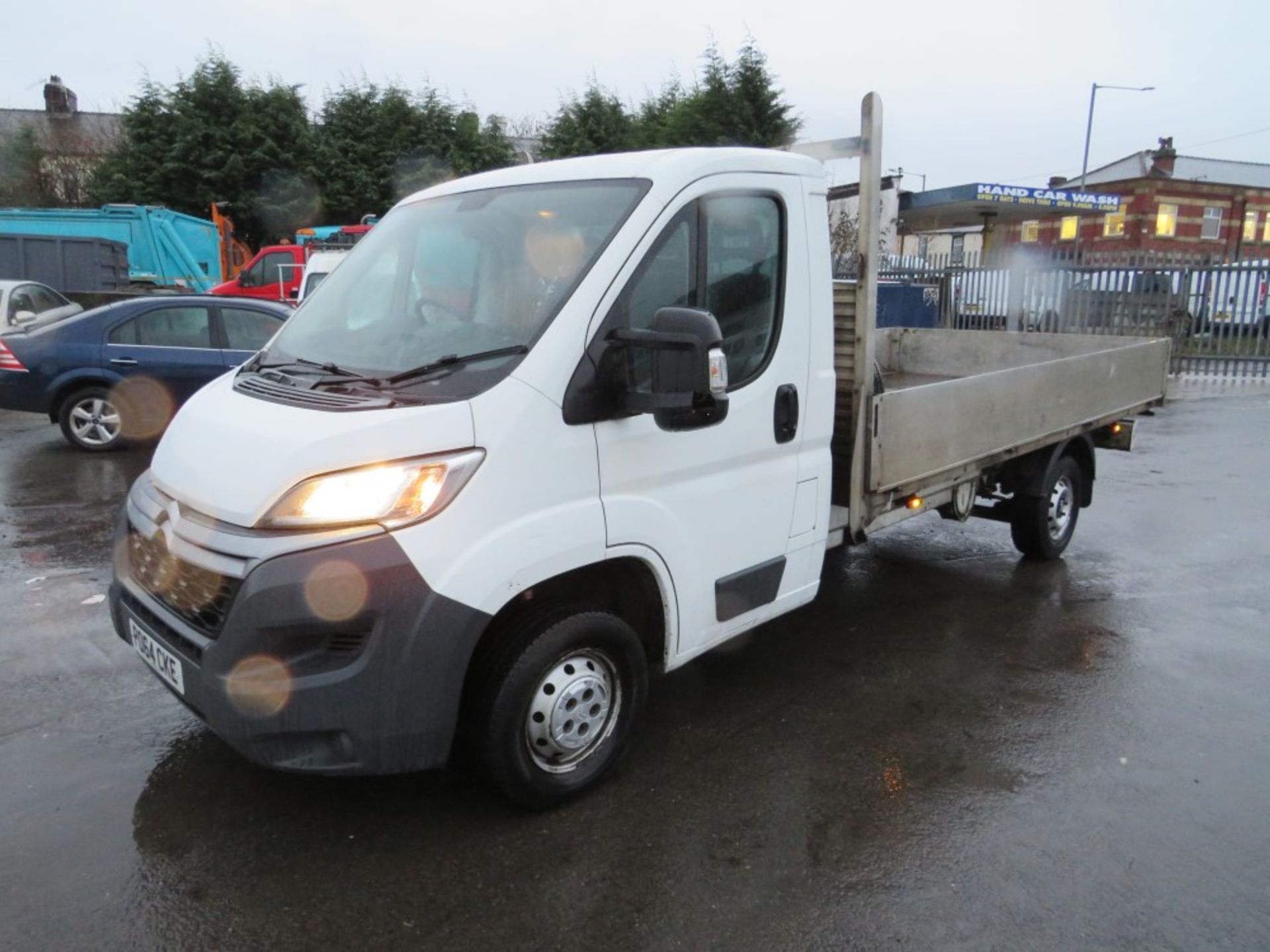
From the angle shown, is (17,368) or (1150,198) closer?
(17,368)

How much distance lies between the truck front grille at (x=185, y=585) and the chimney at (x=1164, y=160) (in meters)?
56.0

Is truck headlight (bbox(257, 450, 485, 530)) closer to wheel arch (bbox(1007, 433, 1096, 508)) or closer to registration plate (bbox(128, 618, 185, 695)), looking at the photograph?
registration plate (bbox(128, 618, 185, 695))

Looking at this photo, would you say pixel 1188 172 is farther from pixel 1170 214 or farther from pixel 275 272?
pixel 275 272

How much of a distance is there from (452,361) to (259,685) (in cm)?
116

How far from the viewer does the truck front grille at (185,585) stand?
109 inches

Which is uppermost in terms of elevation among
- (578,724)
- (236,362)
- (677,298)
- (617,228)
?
(617,228)

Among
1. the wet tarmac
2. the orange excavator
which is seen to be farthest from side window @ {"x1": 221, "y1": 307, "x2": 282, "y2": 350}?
the orange excavator

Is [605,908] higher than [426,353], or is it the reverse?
[426,353]

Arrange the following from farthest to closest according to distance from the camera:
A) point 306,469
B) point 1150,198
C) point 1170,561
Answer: point 1150,198
point 1170,561
point 306,469

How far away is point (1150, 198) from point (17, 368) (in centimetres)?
5357

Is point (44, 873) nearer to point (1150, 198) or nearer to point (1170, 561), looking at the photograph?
point (1170, 561)

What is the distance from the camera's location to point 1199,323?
54.7ft

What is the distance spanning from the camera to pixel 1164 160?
1916 inches

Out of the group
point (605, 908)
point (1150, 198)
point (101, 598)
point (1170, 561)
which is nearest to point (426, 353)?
point (605, 908)
